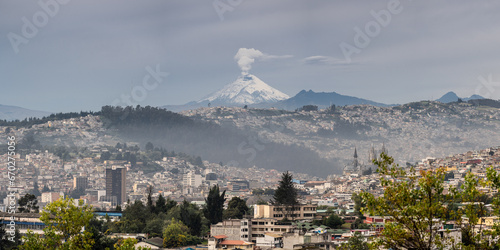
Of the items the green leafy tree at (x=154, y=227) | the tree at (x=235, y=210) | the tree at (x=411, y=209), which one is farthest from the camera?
the tree at (x=235, y=210)

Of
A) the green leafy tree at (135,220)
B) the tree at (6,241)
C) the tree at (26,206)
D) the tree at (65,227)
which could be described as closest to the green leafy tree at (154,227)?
the green leafy tree at (135,220)

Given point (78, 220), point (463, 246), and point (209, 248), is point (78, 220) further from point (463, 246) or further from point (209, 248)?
point (209, 248)

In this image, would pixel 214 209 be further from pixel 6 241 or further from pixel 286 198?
pixel 6 241

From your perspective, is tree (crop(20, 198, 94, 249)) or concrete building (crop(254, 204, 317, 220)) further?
concrete building (crop(254, 204, 317, 220))

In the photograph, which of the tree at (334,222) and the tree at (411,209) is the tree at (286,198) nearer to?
A: the tree at (334,222)

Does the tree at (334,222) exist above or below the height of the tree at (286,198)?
below

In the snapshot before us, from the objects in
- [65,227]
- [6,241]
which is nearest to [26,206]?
[6,241]

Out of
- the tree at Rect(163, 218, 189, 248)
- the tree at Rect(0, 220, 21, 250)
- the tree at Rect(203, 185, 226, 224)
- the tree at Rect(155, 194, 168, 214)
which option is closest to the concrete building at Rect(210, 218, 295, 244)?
the tree at Rect(163, 218, 189, 248)

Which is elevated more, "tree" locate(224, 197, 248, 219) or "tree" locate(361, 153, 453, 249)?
"tree" locate(361, 153, 453, 249)

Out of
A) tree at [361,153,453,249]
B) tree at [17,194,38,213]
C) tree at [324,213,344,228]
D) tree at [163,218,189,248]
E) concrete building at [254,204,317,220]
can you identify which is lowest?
tree at [163,218,189,248]

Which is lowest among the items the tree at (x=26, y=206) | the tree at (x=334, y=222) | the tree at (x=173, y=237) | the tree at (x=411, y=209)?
the tree at (x=173, y=237)

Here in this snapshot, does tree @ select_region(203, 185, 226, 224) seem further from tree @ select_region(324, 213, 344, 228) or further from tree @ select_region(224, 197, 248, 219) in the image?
tree @ select_region(324, 213, 344, 228)

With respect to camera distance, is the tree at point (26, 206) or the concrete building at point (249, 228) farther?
Result: the tree at point (26, 206)
